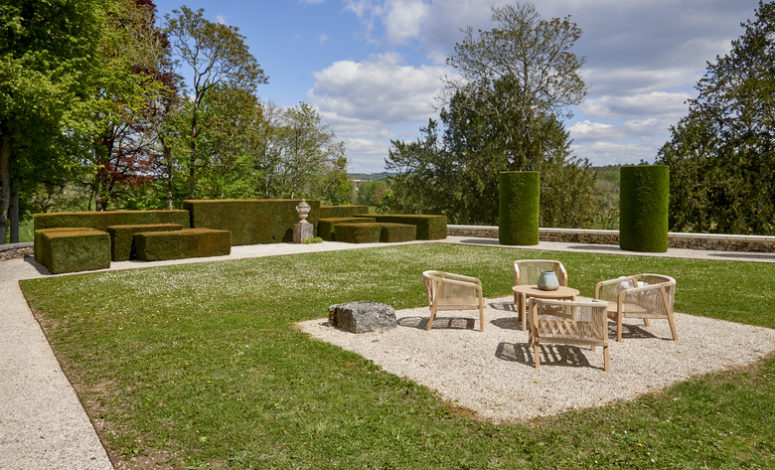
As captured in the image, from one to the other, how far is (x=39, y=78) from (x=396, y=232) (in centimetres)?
1437

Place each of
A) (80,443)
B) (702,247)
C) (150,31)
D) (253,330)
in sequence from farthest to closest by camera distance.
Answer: (150,31) → (702,247) → (253,330) → (80,443)

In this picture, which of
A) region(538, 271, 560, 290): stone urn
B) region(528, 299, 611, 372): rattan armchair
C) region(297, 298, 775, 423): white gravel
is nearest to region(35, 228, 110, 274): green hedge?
region(297, 298, 775, 423): white gravel

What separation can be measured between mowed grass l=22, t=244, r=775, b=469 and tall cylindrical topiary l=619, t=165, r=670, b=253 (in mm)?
8457

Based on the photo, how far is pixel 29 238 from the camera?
2812 centimetres

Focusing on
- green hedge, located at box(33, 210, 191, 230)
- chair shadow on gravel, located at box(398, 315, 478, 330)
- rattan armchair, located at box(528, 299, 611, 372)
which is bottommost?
chair shadow on gravel, located at box(398, 315, 478, 330)

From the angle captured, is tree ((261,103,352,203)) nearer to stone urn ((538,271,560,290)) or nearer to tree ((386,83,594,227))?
tree ((386,83,594,227))

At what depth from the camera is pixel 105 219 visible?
15.7 meters

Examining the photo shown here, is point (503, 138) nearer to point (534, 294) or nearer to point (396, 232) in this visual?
point (396, 232)

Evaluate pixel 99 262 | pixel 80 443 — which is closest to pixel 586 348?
pixel 80 443

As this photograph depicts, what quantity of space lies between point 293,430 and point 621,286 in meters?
5.27

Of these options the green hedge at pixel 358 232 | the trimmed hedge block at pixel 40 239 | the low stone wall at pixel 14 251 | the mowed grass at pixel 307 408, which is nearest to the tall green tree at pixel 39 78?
the low stone wall at pixel 14 251

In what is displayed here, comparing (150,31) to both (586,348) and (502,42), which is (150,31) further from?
(586,348)

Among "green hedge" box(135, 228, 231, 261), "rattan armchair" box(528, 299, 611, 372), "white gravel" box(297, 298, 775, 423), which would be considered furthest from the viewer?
Result: "green hedge" box(135, 228, 231, 261)

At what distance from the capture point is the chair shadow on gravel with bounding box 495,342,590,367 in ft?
17.8
